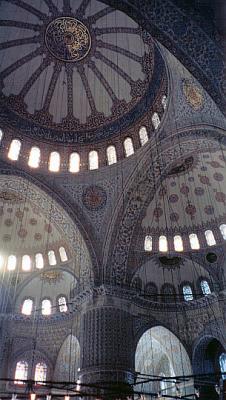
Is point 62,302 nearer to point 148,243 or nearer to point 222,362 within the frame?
point 148,243

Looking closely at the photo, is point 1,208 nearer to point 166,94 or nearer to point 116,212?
point 116,212

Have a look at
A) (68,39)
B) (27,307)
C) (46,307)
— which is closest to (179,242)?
(46,307)

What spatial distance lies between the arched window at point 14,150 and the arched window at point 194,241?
7.84 meters

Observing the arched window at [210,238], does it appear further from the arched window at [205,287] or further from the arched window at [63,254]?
the arched window at [63,254]

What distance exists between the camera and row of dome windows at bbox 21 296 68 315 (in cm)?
1673

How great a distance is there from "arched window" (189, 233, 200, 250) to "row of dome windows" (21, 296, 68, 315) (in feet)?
20.5

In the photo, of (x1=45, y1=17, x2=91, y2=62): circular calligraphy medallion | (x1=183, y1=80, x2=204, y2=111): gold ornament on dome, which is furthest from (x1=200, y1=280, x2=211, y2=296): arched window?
(x1=45, y1=17, x2=91, y2=62): circular calligraphy medallion

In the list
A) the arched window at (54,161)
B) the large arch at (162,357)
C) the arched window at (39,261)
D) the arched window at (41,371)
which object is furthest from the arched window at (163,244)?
the arched window at (41,371)

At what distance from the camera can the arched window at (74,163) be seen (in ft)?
47.9

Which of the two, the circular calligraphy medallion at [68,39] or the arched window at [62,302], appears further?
the arched window at [62,302]

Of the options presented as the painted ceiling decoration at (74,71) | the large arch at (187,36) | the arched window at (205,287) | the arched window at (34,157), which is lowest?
the arched window at (205,287)

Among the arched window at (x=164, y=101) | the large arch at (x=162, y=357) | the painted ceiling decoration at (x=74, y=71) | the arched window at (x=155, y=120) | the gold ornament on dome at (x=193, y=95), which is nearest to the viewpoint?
the gold ornament on dome at (x=193, y=95)

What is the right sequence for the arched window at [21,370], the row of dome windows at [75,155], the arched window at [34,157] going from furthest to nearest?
the arched window at [21,370] → the arched window at [34,157] → the row of dome windows at [75,155]

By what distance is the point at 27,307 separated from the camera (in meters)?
16.9
